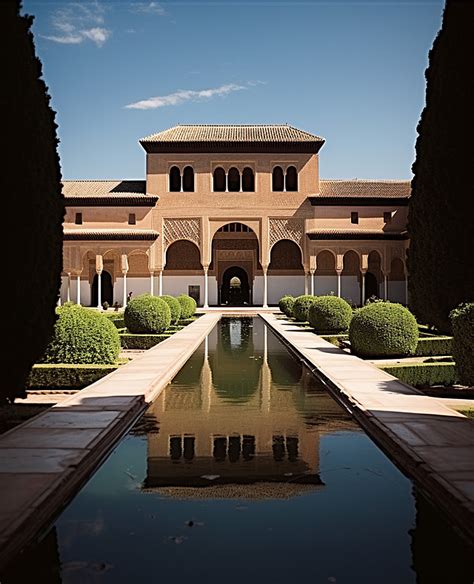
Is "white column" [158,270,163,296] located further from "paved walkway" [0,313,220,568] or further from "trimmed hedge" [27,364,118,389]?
"paved walkway" [0,313,220,568]

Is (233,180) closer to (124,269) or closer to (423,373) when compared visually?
(124,269)

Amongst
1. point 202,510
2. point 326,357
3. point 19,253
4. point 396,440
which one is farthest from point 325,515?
point 326,357

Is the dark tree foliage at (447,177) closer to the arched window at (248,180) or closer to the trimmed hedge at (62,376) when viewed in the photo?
the trimmed hedge at (62,376)

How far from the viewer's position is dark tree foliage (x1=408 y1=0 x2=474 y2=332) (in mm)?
6738

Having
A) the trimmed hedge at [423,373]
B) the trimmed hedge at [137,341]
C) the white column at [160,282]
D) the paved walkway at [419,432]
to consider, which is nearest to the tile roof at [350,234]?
the white column at [160,282]

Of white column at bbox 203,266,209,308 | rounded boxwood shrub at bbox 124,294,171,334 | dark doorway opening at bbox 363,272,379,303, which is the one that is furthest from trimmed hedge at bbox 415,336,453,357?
dark doorway opening at bbox 363,272,379,303

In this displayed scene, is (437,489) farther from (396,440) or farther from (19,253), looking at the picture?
(19,253)

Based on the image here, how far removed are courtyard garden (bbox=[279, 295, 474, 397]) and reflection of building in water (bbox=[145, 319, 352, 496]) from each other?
1.57 metres

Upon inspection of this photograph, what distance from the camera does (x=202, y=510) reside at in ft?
11.5

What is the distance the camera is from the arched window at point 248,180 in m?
33.6

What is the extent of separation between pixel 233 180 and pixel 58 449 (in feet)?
103

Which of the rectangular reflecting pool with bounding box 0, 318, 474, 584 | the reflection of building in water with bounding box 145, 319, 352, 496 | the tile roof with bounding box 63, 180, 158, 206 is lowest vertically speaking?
the rectangular reflecting pool with bounding box 0, 318, 474, 584

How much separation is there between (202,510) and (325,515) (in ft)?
2.27

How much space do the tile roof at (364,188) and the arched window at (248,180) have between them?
12.1 feet
